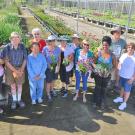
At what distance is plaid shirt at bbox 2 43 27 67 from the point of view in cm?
537

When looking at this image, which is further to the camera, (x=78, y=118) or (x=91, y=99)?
(x=91, y=99)

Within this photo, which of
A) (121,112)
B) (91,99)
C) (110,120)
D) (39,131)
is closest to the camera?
(39,131)

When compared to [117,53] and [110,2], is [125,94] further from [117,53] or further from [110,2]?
[110,2]

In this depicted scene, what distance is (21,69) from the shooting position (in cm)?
548

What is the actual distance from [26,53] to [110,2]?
41491mm

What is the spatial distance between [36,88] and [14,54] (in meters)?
0.91

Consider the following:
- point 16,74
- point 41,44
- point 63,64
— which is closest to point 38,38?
point 41,44

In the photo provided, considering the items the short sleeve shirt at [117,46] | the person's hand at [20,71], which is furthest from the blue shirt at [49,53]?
the short sleeve shirt at [117,46]

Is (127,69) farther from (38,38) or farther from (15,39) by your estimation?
(15,39)

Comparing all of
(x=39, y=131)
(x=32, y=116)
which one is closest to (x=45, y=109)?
(x=32, y=116)

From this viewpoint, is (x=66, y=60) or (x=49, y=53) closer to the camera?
(x=49, y=53)

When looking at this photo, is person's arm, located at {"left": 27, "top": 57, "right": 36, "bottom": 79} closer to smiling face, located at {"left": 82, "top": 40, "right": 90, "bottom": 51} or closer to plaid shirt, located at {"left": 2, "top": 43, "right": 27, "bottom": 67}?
plaid shirt, located at {"left": 2, "top": 43, "right": 27, "bottom": 67}

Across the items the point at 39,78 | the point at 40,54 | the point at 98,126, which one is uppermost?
the point at 40,54

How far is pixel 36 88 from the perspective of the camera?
591cm
